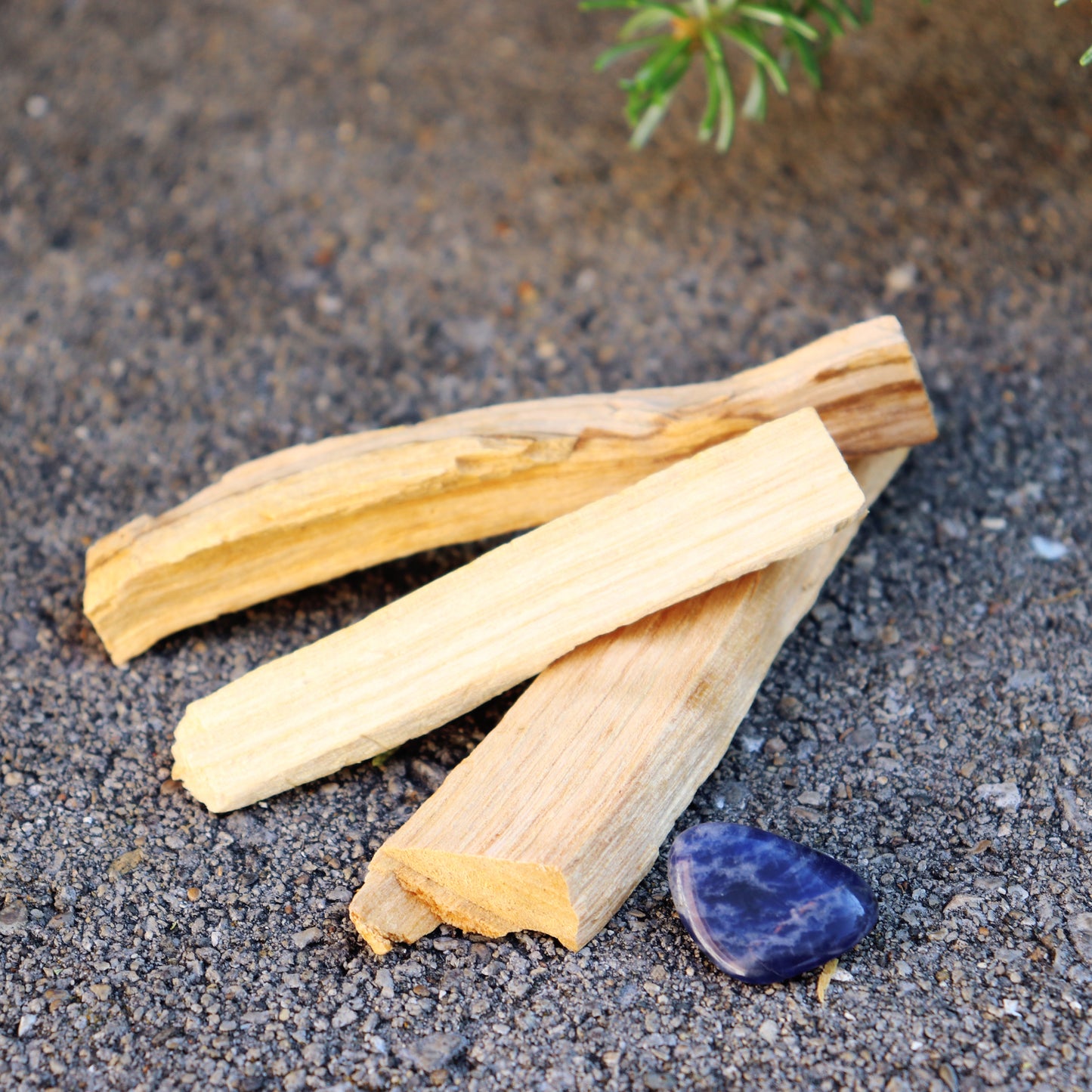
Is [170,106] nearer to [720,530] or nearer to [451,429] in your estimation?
[451,429]

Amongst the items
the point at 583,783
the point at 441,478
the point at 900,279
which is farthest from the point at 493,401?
the point at 583,783

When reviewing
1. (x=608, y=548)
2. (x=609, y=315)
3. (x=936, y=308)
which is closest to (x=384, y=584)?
(x=608, y=548)

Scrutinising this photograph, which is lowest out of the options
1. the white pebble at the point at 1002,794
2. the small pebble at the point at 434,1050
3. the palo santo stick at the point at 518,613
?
the white pebble at the point at 1002,794

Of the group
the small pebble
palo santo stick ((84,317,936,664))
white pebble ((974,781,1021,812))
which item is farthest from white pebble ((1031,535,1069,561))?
the small pebble

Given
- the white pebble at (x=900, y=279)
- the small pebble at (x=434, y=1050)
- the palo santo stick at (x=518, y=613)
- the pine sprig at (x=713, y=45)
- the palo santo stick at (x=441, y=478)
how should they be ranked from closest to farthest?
the small pebble at (x=434, y=1050) < the palo santo stick at (x=518, y=613) < the palo santo stick at (x=441, y=478) < the pine sprig at (x=713, y=45) < the white pebble at (x=900, y=279)

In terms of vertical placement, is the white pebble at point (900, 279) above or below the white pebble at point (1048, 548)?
above

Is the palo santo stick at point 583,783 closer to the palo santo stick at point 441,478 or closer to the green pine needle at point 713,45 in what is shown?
the palo santo stick at point 441,478

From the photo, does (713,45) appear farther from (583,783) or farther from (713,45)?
(583,783)

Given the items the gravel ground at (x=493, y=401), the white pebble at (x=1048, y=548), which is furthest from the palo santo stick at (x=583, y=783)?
the white pebble at (x=1048, y=548)
